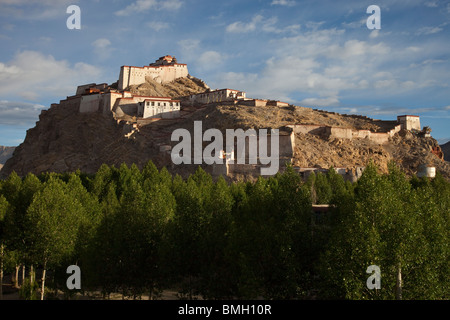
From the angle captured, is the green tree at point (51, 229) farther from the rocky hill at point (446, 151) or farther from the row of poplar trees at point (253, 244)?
the rocky hill at point (446, 151)

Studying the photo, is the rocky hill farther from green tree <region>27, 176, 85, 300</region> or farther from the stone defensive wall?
green tree <region>27, 176, 85, 300</region>

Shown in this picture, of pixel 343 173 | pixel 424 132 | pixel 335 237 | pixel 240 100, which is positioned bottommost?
pixel 335 237

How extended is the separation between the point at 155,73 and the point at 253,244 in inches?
2992

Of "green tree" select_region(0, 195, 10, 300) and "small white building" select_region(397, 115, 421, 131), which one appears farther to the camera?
"small white building" select_region(397, 115, 421, 131)

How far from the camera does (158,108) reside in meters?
73.9

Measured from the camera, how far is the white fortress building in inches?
3366

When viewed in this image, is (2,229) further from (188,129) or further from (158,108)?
(158,108)

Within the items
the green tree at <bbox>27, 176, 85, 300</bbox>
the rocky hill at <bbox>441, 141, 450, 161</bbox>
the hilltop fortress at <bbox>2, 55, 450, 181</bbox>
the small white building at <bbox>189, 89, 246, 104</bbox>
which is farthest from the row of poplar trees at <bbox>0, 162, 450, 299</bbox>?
the rocky hill at <bbox>441, 141, 450, 161</bbox>

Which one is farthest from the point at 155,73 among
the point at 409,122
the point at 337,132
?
the point at 409,122

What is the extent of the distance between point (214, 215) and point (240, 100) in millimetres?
54237

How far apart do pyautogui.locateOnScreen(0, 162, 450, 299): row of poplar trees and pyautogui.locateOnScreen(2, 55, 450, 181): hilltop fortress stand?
1211 inches

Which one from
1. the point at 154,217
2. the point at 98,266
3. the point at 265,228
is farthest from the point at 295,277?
the point at 98,266
